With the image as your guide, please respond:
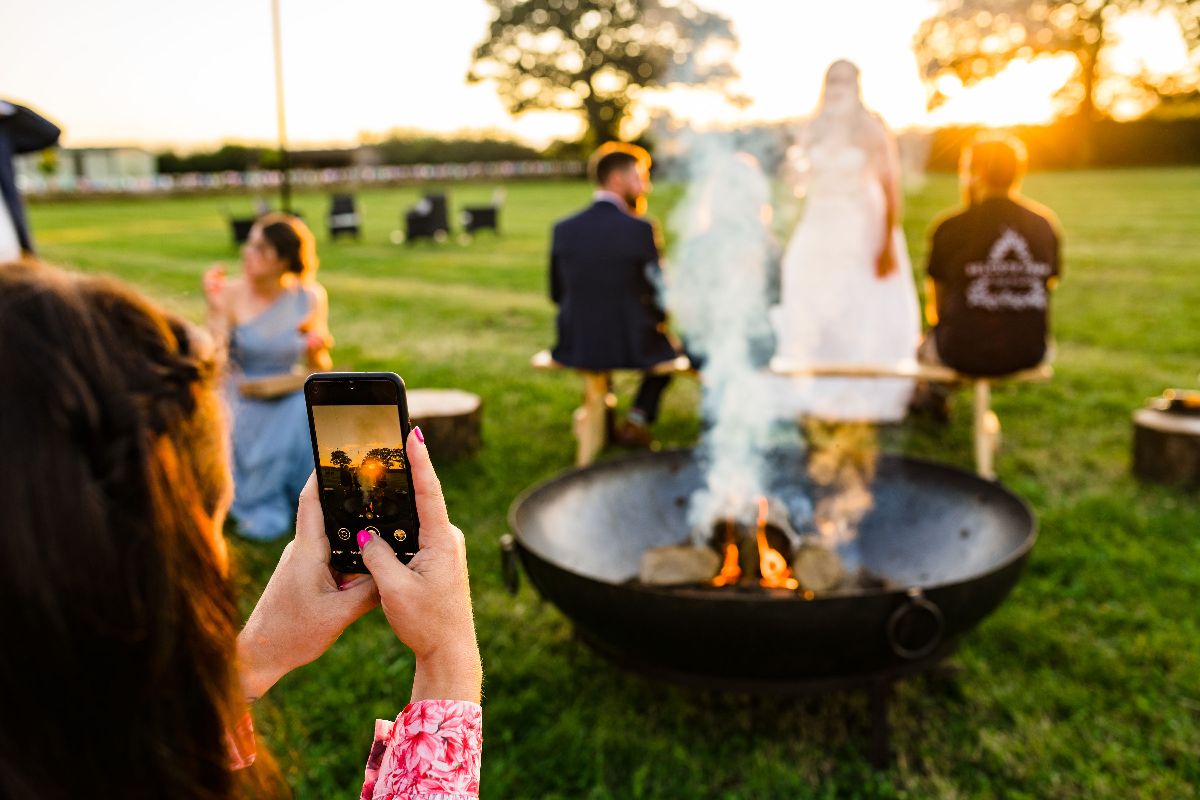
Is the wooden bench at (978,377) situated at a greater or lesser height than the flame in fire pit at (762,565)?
greater

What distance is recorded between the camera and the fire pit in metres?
2.60

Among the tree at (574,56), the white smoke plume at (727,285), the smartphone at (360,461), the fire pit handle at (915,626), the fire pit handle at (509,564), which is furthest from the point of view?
the tree at (574,56)

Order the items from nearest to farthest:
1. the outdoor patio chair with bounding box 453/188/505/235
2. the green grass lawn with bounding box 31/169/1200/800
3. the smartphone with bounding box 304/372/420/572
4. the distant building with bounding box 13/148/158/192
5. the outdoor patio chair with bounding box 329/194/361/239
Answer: the smartphone with bounding box 304/372/420/572 → the green grass lawn with bounding box 31/169/1200/800 → the outdoor patio chair with bounding box 453/188/505/235 → the outdoor patio chair with bounding box 329/194/361/239 → the distant building with bounding box 13/148/158/192

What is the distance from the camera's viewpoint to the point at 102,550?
0.75 meters

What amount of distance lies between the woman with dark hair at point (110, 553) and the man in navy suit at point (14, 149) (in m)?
3.88

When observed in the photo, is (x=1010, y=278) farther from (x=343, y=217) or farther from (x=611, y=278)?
(x=343, y=217)

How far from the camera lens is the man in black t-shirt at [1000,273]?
16.0 feet

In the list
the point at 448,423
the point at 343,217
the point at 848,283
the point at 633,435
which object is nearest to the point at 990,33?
the point at 848,283

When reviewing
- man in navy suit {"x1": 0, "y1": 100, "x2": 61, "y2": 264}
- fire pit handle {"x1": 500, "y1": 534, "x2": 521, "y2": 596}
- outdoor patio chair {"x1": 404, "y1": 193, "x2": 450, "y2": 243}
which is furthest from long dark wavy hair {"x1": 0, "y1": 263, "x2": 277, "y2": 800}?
outdoor patio chair {"x1": 404, "y1": 193, "x2": 450, "y2": 243}

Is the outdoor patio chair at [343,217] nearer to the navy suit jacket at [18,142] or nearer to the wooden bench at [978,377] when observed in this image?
the navy suit jacket at [18,142]

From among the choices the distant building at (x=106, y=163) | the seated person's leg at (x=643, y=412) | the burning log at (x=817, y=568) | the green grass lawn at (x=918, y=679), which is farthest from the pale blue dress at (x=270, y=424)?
the distant building at (x=106, y=163)

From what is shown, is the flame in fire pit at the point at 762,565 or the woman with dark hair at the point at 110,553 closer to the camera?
the woman with dark hair at the point at 110,553

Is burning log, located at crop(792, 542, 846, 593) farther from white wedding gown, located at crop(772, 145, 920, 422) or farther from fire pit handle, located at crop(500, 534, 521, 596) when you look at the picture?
white wedding gown, located at crop(772, 145, 920, 422)

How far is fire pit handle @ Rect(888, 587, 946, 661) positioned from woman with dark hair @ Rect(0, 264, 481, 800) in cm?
204
